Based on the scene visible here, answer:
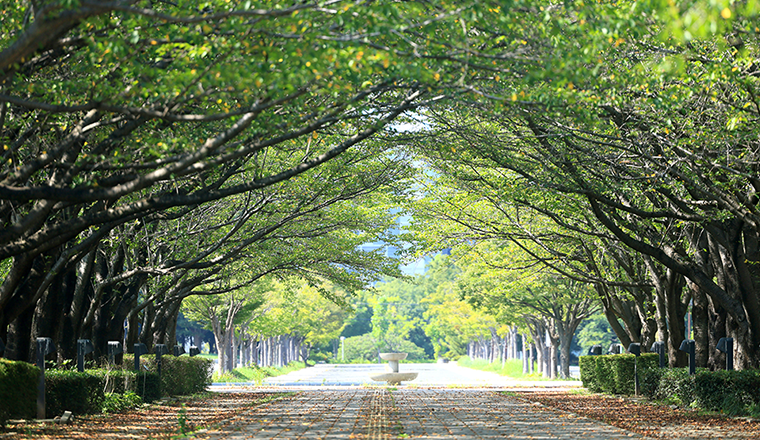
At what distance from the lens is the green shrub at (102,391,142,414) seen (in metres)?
15.9

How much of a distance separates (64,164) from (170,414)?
835 cm

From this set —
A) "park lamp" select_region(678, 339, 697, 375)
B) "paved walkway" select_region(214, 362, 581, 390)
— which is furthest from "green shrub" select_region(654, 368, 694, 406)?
"paved walkway" select_region(214, 362, 581, 390)

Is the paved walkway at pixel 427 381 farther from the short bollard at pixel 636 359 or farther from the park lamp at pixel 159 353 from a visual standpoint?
the park lamp at pixel 159 353

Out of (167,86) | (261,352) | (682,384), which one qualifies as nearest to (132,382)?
(167,86)

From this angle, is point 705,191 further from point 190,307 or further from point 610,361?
point 190,307

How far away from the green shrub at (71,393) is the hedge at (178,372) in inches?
195

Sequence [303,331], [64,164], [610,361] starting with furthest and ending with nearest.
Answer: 1. [303,331]
2. [610,361]
3. [64,164]

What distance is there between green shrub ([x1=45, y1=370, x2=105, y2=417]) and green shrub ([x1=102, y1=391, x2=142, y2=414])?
2.11ft

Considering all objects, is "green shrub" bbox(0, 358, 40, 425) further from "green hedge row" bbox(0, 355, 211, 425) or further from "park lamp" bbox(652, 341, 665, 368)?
"park lamp" bbox(652, 341, 665, 368)

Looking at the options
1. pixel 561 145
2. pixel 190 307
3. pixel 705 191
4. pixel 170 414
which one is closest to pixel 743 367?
pixel 705 191

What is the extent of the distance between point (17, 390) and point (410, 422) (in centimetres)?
667

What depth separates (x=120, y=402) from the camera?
1664 cm

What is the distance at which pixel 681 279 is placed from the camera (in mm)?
20391

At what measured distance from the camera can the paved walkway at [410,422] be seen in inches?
463
